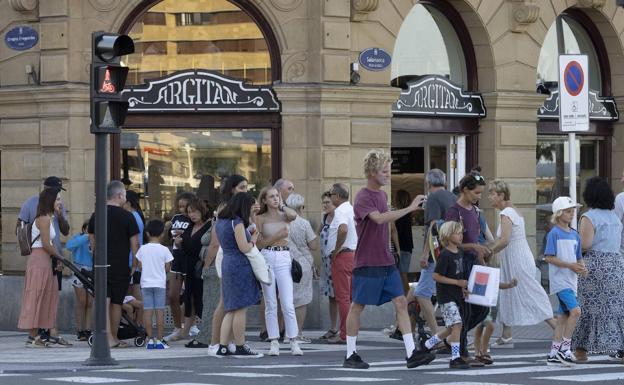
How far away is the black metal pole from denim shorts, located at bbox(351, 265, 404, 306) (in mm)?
2356

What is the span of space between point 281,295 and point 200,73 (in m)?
4.58

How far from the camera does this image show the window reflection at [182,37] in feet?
66.8

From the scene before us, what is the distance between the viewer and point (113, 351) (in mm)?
17156

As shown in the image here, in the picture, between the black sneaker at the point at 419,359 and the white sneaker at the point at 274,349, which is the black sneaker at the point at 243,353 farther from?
the black sneaker at the point at 419,359

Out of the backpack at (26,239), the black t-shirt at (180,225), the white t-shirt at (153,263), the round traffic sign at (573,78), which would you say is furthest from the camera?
the black t-shirt at (180,225)

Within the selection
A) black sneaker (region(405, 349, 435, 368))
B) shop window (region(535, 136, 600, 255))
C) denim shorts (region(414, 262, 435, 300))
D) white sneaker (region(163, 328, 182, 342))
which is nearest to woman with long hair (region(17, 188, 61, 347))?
white sneaker (region(163, 328, 182, 342))

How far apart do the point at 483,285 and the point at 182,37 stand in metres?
7.46

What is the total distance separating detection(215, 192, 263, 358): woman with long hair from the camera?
1576 centimetres

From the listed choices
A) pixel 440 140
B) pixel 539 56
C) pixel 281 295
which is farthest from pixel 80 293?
pixel 539 56

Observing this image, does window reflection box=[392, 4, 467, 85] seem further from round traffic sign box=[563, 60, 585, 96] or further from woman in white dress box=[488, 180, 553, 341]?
woman in white dress box=[488, 180, 553, 341]

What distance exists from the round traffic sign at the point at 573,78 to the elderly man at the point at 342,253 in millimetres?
2819

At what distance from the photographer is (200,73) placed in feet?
66.9

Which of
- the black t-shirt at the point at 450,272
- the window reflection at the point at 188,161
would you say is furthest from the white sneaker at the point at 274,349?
the window reflection at the point at 188,161

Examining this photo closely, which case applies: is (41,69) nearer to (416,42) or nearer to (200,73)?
(200,73)
